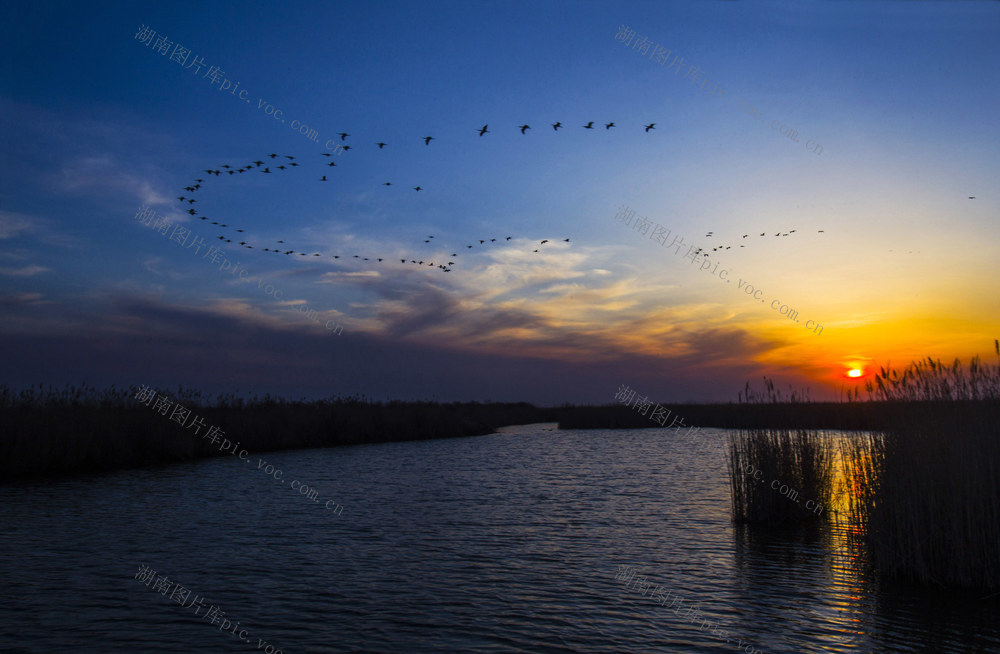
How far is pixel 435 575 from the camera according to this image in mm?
10008

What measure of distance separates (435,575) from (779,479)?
827 centimetres

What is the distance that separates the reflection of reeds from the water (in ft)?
2.42

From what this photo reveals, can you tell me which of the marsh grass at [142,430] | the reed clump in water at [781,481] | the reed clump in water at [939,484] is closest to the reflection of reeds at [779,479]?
the reed clump in water at [781,481]

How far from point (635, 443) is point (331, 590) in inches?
1128

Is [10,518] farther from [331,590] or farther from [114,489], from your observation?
[331,590]

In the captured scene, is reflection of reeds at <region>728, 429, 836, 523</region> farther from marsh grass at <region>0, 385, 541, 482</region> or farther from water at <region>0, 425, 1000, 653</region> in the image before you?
marsh grass at <region>0, 385, 541, 482</region>

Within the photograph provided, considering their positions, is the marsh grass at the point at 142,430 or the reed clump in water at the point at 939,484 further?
the marsh grass at the point at 142,430

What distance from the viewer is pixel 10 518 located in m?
13.9

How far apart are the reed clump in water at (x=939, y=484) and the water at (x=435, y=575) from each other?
51 centimetres

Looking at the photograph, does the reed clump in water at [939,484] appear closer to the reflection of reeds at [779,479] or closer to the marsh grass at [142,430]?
the reflection of reeds at [779,479]

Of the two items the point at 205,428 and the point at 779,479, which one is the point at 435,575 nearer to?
the point at 779,479

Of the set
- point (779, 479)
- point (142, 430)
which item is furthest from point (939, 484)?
point (142, 430)

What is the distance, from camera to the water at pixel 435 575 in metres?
7.41

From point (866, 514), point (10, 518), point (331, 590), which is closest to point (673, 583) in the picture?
point (866, 514)
